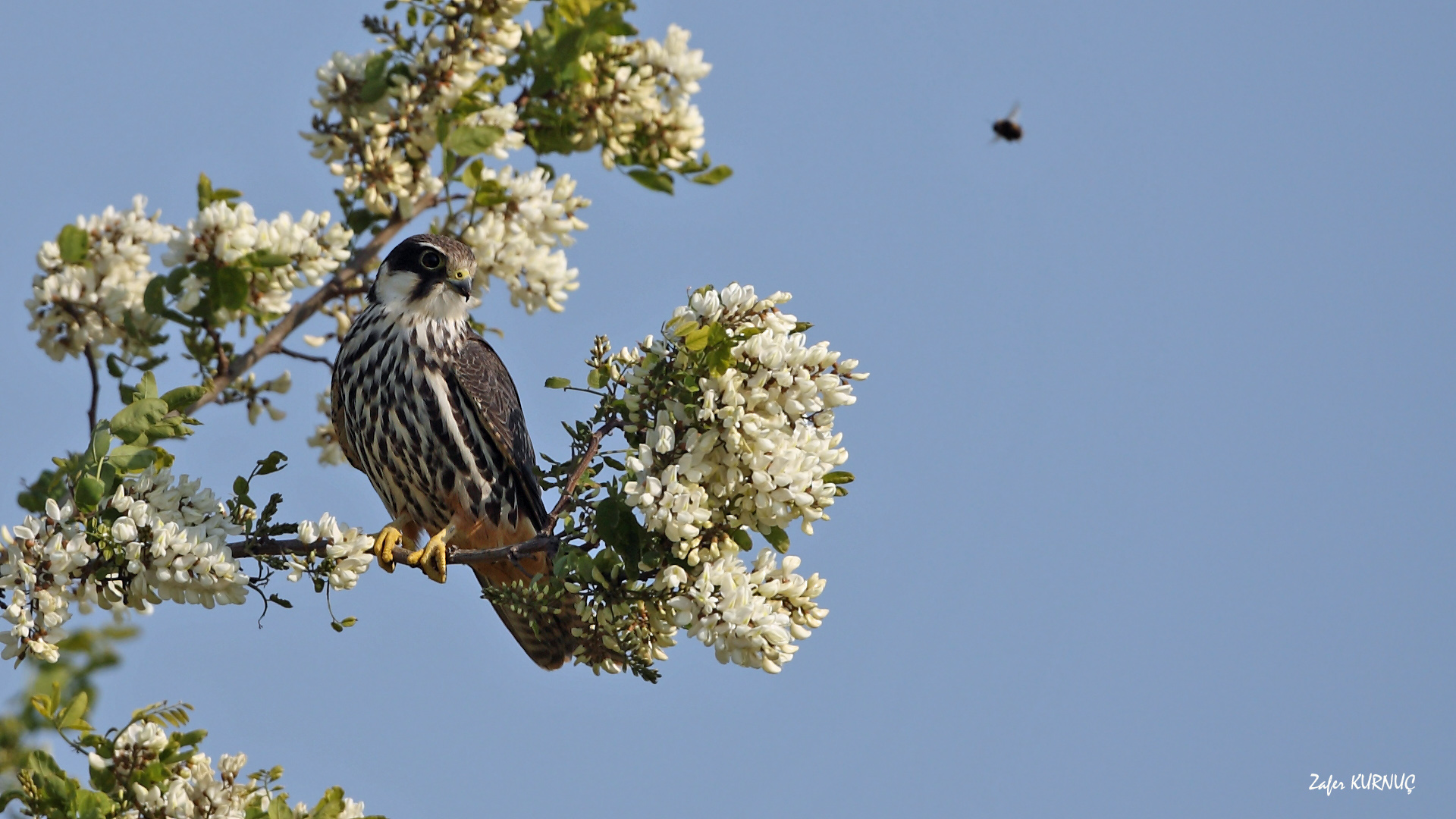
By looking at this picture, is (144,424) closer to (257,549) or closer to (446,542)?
(257,549)

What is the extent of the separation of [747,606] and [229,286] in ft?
8.79

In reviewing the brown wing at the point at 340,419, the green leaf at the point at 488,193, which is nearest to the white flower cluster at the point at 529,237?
the green leaf at the point at 488,193

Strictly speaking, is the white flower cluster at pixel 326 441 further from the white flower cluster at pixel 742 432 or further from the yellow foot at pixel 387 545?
the white flower cluster at pixel 742 432

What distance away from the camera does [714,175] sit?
592 cm

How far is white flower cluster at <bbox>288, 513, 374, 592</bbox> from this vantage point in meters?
4.18

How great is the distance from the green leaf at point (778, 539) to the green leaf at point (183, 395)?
5.81ft

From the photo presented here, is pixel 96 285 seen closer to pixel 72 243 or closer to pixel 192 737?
pixel 72 243

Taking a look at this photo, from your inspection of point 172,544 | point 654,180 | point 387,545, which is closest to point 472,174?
point 654,180

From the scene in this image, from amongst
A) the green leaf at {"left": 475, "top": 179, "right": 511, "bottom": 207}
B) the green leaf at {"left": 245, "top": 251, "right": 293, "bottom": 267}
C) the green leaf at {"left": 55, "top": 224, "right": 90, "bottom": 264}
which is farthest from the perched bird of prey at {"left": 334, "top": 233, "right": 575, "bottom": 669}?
the green leaf at {"left": 55, "top": 224, "right": 90, "bottom": 264}

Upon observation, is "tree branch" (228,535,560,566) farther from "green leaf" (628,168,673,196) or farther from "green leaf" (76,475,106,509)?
"green leaf" (628,168,673,196)

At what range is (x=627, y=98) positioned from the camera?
19.4 ft

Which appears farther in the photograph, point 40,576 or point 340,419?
point 340,419

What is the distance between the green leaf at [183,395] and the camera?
14.1 feet

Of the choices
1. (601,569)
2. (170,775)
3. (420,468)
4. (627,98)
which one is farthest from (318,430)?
(601,569)
